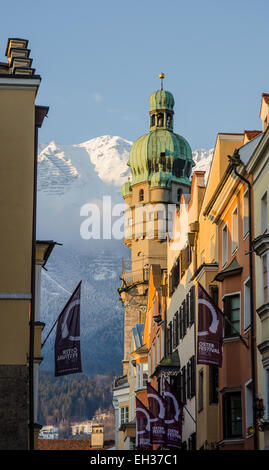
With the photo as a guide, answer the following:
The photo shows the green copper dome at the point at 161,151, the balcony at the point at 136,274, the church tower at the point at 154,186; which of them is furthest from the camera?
the green copper dome at the point at 161,151

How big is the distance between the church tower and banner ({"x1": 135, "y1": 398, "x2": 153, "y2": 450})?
83.8 meters

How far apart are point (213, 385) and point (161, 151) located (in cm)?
11156

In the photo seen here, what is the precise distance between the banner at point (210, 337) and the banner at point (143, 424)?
13330mm

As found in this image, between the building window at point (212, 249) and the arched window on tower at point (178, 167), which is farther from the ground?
the arched window on tower at point (178, 167)

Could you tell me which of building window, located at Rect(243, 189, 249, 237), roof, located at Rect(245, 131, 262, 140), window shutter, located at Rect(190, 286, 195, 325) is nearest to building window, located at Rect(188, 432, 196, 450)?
window shutter, located at Rect(190, 286, 195, 325)

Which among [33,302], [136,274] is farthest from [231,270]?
[136,274]

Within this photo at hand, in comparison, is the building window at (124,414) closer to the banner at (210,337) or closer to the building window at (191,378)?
the building window at (191,378)

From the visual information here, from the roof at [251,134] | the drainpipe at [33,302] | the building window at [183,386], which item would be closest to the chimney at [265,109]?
the roof at [251,134]

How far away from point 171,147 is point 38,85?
123 metres

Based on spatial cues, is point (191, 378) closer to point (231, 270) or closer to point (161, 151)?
point (231, 270)

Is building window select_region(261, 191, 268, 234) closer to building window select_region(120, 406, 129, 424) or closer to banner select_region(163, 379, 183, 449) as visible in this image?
banner select_region(163, 379, 183, 449)

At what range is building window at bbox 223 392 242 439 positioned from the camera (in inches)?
1614

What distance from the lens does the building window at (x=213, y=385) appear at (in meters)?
46.1
